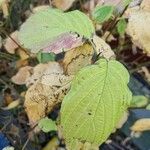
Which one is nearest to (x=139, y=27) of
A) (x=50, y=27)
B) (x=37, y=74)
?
(x=50, y=27)

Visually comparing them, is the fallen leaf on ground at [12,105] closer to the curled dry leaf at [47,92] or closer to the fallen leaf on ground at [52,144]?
the fallen leaf on ground at [52,144]

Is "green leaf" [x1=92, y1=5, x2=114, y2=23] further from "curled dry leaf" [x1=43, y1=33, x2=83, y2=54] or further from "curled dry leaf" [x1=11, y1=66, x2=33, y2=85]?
"curled dry leaf" [x1=11, y1=66, x2=33, y2=85]

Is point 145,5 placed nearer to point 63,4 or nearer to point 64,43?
point 64,43

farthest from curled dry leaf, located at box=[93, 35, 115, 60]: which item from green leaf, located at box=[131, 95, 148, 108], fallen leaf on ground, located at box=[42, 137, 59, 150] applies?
fallen leaf on ground, located at box=[42, 137, 59, 150]

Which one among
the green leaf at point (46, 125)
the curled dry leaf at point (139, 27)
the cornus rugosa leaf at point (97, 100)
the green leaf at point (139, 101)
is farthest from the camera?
the green leaf at point (139, 101)

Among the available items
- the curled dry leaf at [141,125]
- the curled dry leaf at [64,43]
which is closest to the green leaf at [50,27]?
the curled dry leaf at [64,43]

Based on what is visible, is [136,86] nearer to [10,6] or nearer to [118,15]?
[118,15]
